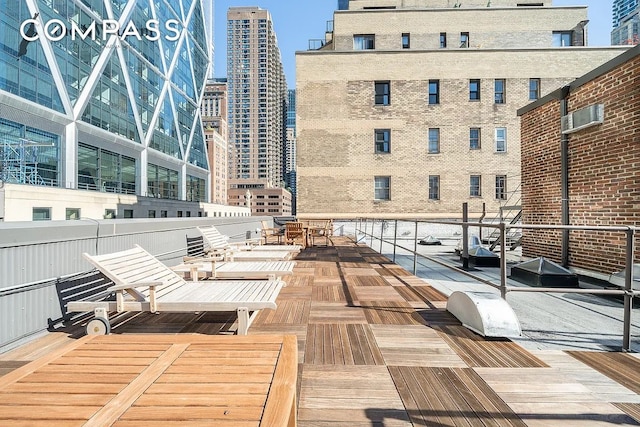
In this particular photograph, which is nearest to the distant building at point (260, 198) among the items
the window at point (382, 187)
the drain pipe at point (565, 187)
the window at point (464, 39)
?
the window at point (464, 39)

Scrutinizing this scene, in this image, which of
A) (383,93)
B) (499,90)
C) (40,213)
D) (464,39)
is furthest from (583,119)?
(40,213)

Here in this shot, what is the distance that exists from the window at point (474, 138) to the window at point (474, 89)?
7.22ft

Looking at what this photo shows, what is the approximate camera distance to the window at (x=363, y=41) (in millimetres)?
25922

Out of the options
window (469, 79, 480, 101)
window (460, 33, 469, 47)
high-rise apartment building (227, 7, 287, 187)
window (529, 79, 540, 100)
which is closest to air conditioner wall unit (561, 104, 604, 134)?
window (469, 79, 480, 101)

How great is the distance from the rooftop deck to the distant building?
472 ft

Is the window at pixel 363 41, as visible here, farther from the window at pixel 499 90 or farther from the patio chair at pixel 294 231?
the patio chair at pixel 294 231

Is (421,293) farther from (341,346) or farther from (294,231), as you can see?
(294,231)

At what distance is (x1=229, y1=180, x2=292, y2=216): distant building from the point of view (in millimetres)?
151875

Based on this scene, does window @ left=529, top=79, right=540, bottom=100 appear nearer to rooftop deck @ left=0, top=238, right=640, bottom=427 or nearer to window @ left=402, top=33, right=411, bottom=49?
window @ left=402, top=33, right=411, bottom=49

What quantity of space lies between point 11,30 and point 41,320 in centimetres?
3427

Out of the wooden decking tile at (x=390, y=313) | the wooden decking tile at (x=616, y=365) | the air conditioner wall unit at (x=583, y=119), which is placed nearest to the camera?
the wooden decking tile at (x=616, y=365)

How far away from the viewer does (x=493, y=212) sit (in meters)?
22.6

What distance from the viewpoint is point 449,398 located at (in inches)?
97.9

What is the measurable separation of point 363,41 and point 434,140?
10.0m
